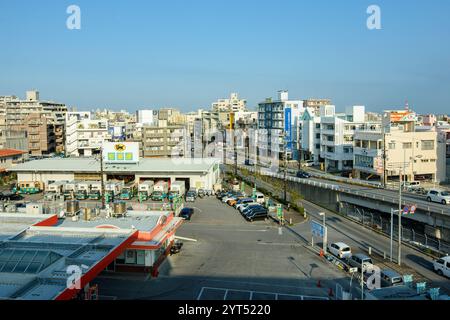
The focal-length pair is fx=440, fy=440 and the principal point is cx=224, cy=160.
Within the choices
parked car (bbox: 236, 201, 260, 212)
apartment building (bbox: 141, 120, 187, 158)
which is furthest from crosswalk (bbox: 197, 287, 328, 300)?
apartment building (bbox: 141, 120, 187, 158)

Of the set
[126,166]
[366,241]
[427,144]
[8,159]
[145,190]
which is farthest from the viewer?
[8,159]

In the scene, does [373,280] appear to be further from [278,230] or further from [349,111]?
[349,111]

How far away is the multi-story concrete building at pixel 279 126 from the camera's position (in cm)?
3481

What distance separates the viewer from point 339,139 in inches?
1072

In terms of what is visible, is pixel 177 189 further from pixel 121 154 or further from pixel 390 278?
pixel 390 278

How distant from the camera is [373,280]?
8.96 metres

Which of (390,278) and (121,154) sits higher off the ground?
(121,154)

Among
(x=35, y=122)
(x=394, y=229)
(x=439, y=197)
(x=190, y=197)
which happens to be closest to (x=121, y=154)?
(x=190, y=197)

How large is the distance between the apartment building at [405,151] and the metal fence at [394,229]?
4146mm

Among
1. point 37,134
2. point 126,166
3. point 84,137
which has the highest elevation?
point 37,134

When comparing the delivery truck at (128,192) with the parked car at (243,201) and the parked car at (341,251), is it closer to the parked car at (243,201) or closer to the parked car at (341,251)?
the parked car at (243,201)

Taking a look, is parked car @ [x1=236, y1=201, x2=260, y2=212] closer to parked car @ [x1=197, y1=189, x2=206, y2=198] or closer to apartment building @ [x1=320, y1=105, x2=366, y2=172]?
parked car @ [x1=197, y1=189, x2=206, y2=198]

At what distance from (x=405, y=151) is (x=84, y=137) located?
24.2 metres
